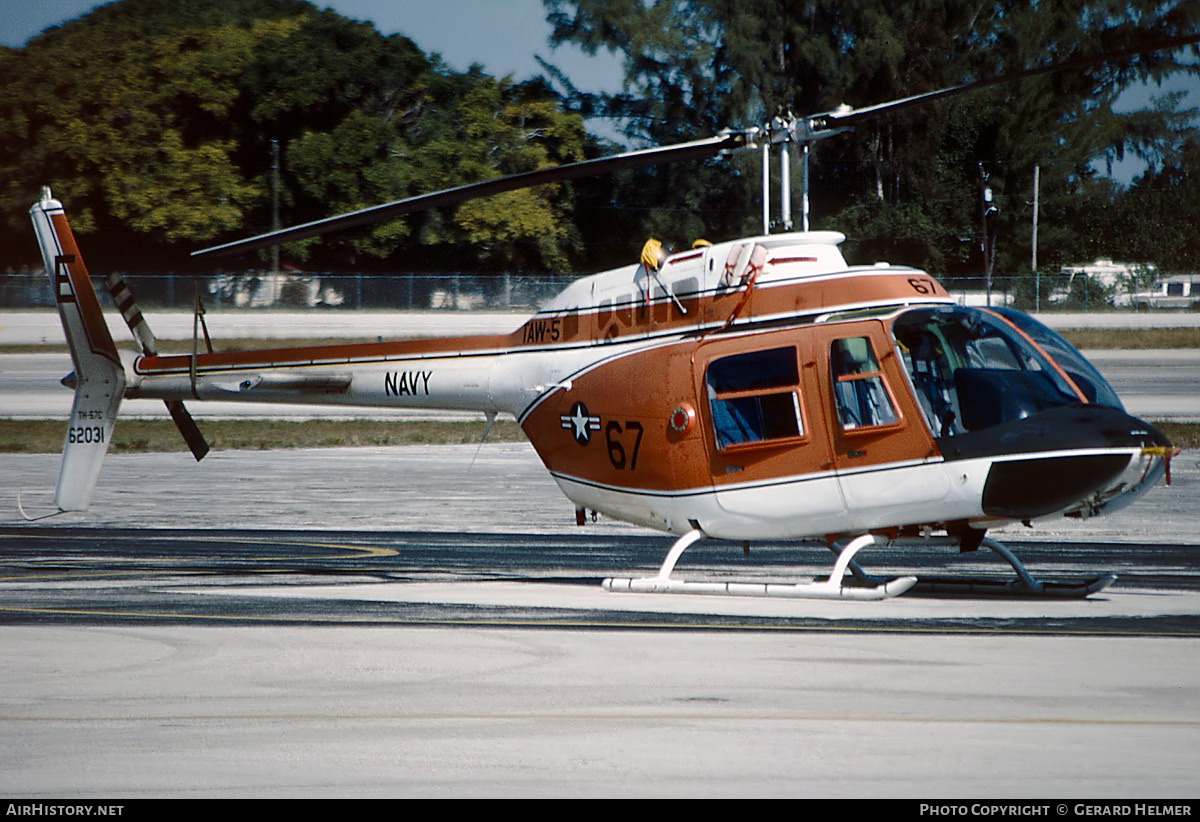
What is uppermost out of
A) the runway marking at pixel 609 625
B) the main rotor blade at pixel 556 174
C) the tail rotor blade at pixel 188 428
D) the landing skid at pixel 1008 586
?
the main rotor blade at pixel 556 174

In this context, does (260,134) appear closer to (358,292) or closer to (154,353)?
(358,292)

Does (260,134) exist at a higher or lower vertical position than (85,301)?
higher

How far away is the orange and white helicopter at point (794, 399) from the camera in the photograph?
30.3 ft

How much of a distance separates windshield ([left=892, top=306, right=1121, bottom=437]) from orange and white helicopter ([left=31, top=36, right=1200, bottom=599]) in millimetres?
16

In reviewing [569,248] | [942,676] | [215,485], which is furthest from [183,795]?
[569,248]

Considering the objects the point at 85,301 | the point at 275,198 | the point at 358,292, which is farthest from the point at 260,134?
the point at 85,301

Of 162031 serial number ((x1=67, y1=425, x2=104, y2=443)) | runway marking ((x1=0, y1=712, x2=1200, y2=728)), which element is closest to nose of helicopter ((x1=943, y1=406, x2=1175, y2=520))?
runway marking ((x1=0, y1=712, x2=1200, y2=728))

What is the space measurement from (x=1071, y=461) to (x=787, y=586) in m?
2.46

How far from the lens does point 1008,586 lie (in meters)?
10.7

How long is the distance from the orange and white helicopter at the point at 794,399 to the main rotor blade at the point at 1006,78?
0.16ft

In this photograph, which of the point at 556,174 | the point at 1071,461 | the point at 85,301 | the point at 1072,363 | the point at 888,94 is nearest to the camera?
the point at 1071,461

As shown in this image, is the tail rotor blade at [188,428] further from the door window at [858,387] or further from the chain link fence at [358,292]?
the chain link fence at [358,292]

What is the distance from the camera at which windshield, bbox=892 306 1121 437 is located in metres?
9.28

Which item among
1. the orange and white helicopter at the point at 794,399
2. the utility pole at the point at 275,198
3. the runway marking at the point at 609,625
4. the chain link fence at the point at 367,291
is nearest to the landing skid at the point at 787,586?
the orange and white helicopter at the point at 794,399
